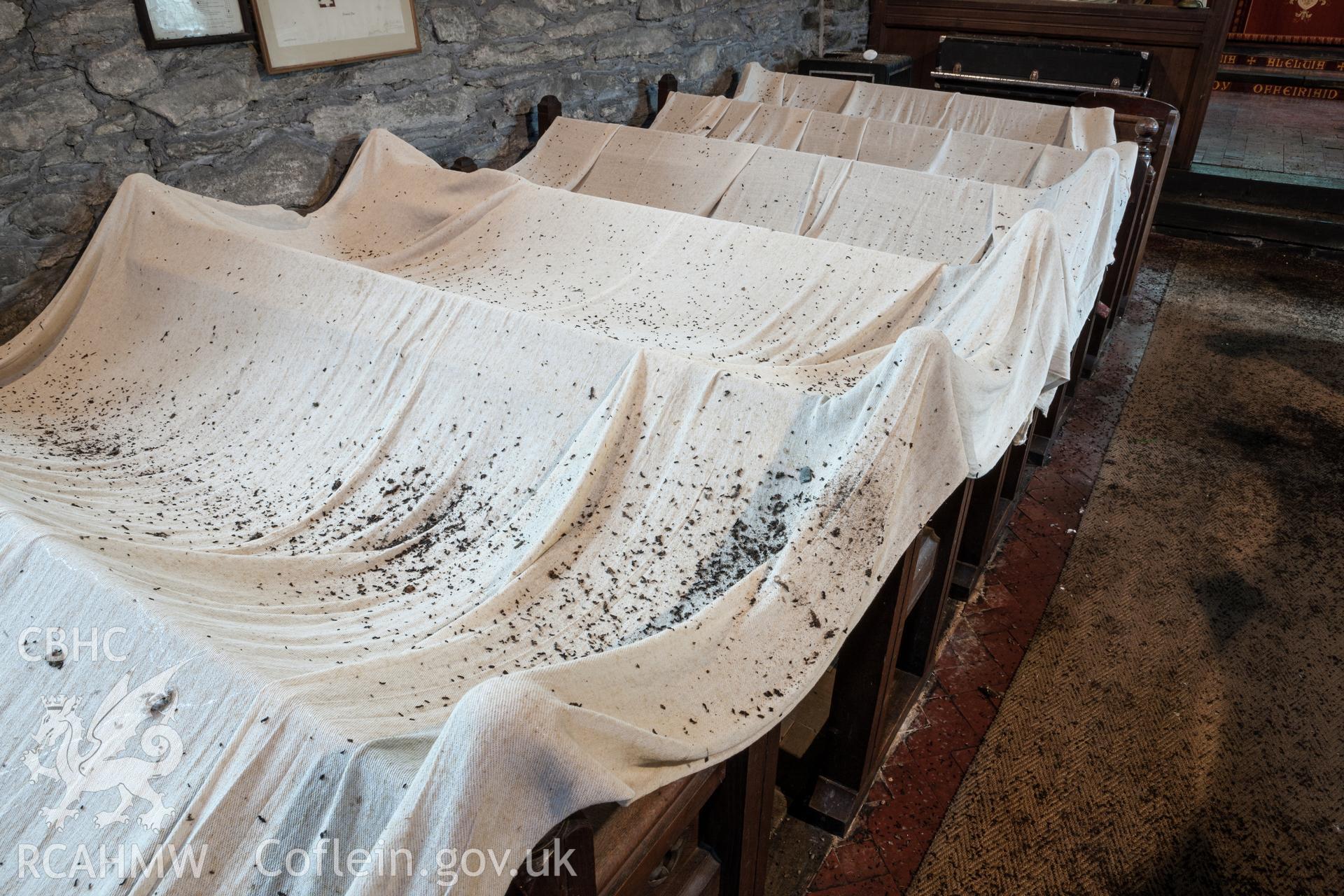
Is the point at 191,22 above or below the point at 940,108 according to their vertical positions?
above

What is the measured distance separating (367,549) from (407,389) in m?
0.39

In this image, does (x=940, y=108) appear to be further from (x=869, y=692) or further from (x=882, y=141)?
(x=869, y=692)

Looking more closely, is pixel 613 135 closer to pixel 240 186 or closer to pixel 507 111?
pixel 507 111

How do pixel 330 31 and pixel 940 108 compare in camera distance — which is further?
pixel 940 108

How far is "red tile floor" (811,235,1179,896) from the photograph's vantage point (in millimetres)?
1755

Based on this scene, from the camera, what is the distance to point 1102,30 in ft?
18.1

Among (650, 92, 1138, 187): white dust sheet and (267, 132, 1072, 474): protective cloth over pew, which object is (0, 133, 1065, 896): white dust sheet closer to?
(267, 132, 1072, 474): protective cloth over pew

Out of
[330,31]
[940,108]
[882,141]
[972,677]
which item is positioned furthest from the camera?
[940,108]

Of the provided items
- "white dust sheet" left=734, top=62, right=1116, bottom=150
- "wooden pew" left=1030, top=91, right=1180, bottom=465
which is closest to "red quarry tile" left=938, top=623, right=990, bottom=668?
"wooden pew" left=1030, top=91, right=1180, bottom=465

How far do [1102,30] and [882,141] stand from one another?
10.5ft

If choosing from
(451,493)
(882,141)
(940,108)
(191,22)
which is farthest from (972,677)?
(940,108)

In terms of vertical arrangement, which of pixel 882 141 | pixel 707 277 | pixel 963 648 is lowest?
pixel 963 648

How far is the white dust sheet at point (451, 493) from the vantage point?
3.12 feet

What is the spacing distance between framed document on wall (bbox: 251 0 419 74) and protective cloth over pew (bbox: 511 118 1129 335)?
2.12ft
